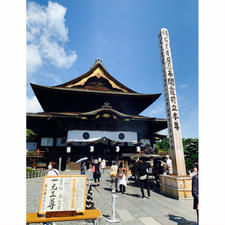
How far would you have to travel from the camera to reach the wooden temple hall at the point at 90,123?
55.0 ft

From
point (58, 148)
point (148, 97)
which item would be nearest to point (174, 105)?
point (148, 97)

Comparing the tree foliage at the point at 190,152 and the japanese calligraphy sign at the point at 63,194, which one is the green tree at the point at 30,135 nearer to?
the tree foliage at the point at 190,152

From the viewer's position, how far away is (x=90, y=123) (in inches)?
692

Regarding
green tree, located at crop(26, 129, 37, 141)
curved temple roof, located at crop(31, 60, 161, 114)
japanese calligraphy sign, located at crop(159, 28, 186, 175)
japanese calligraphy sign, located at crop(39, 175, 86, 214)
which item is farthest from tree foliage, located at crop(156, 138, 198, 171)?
green tree, located at crop(26, 129, 37, 141)

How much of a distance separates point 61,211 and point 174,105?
22.1 feet

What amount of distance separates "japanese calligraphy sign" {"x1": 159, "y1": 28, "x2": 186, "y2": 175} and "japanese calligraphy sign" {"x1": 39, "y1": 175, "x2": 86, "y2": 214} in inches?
210

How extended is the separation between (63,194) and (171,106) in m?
6.40

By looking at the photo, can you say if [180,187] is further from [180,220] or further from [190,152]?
[190,152]

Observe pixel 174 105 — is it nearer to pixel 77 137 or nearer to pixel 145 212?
pixel 145 212

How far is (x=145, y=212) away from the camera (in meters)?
4.91

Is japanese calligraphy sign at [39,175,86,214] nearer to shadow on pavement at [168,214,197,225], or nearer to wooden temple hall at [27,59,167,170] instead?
shadow on pavement at [168,214,197,225]

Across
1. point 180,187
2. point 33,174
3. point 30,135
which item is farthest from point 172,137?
point 30,135

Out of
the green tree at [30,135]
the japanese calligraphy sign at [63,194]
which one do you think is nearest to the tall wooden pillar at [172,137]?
the japanese calligraphy sign at [63,194]

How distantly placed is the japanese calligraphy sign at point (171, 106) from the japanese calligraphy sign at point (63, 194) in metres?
5.35
